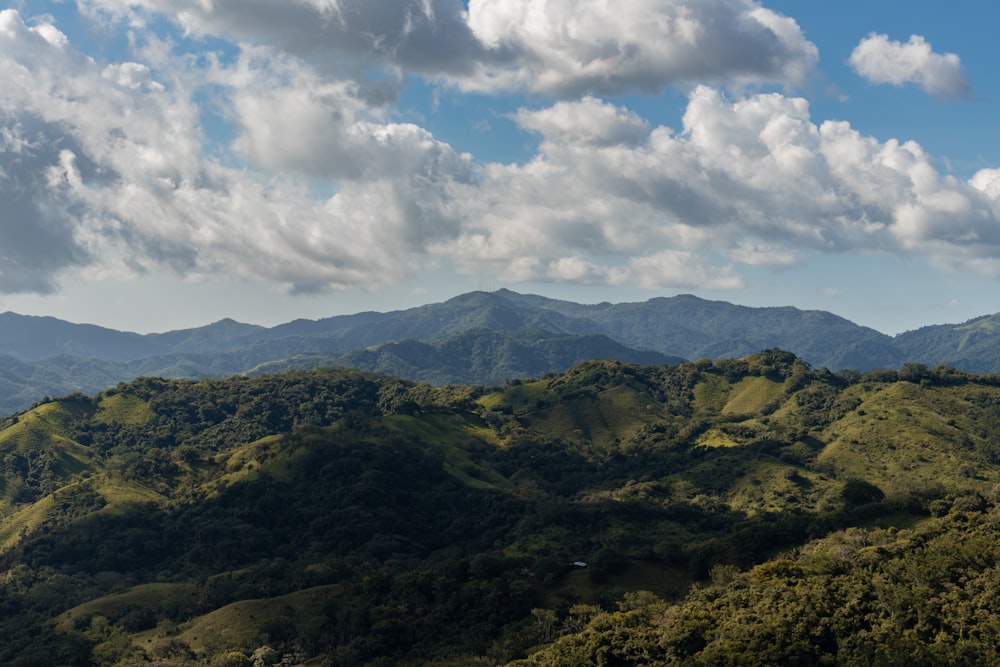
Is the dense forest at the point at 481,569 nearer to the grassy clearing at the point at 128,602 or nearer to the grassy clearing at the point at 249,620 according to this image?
the grassy clearing at the point at 249,620

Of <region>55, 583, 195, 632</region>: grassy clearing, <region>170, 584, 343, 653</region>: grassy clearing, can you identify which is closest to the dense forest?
<region>170, 584, 343, 653</region>: grassy clearing

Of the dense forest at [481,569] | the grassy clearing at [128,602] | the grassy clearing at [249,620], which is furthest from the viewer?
the grassy clearing at [128,602]

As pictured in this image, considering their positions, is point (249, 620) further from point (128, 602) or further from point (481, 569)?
point (481, 569)

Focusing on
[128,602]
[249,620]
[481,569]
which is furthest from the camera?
[128,602]

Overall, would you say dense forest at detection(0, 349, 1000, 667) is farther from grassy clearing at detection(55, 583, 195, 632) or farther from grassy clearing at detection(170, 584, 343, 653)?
grassy clearing at detection(55, 583, 195, 632)

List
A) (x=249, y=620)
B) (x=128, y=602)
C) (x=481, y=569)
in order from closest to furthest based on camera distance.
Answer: (x=481, y=569)
(x=249, y=620)
(x=128, y=602)

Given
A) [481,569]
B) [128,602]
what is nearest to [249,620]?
[128,602]

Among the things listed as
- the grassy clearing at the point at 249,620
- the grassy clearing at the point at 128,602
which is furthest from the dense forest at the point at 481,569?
the grassy clearing at the point at 128,602

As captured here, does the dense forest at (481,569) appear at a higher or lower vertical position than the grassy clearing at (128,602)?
higher

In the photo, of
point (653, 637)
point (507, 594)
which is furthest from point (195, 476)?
point (653, 637)

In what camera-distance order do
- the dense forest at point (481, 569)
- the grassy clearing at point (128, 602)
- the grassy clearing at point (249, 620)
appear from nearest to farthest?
the dense forest at point (481, 569) < the grassy clearing at point (249, 620) < the grassy clearing at point (128, 602)

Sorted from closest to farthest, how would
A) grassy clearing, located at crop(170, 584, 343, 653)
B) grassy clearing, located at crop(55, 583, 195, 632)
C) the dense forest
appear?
the dense forest < grassy clearing, located at crop(170, 584, 343, 653) < grassy clearing, located at crop(55, 583, 195, 632)

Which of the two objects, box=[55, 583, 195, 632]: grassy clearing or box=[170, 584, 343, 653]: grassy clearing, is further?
box=[55, 583, 195, 632]: grassy clearing
